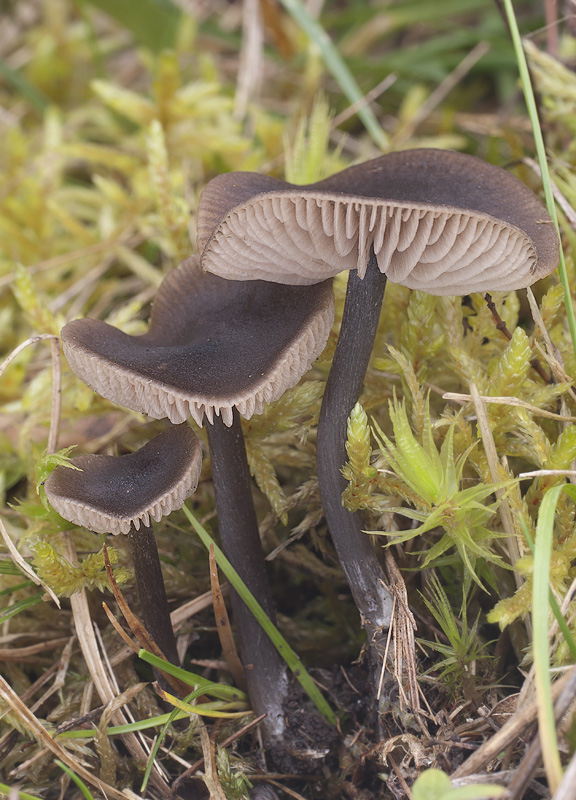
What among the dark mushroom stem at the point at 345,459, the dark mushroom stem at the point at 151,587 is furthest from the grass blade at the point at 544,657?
the dark mushroom stem at the point at 151,587

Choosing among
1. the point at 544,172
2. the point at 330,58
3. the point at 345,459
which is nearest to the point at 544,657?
the point at 345,459

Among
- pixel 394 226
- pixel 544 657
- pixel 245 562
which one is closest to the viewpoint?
pixel 544 657

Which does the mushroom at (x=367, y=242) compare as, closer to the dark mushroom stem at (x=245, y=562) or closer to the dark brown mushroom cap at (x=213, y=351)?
the dark brown mushroom cap at (x=213, y=351)

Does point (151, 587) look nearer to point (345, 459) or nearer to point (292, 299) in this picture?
point (345, 459)

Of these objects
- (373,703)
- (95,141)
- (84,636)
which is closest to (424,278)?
(373,703)

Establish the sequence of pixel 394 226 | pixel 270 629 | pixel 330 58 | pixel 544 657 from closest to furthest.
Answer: pixel 544 657, pixel 394 226, pixel 270 629, pixel 330 58

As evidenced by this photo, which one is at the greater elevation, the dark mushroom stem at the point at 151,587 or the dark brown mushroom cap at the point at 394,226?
the dark brown mushroom cap at the point at 394,226

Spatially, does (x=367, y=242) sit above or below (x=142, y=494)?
above
